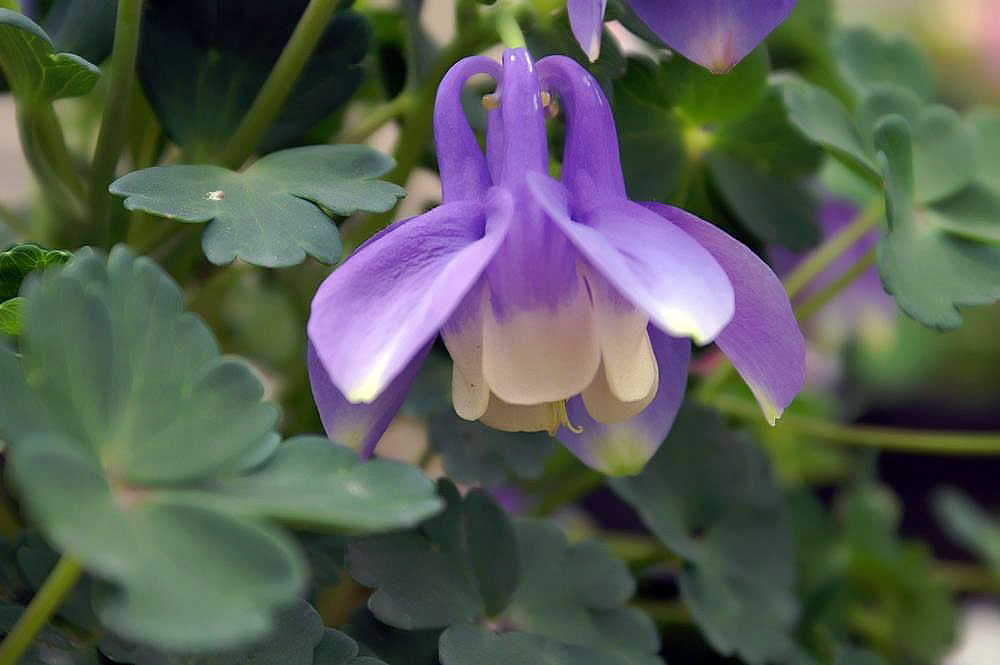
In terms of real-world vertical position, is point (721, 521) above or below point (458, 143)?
below

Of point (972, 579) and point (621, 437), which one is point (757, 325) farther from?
point (972, 579)

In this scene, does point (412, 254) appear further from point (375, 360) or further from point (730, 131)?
point (730, 131)

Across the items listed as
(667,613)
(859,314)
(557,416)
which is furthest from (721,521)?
(859,314)

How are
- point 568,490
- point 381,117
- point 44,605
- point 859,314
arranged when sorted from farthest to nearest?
point 859,314
point 568,490
point 381,117
point 44,605

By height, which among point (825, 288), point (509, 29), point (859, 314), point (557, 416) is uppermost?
point (509, 29)

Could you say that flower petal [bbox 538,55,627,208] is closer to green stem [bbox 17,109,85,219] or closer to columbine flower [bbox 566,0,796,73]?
columbine flower [bbox 566,0,796,73]

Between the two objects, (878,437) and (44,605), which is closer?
(44,605)

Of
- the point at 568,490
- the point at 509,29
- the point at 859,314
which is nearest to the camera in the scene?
the point at 509,29
